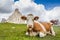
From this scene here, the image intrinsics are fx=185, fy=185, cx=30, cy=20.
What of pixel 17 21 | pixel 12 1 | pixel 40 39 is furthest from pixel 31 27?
Result: pixel 12 1

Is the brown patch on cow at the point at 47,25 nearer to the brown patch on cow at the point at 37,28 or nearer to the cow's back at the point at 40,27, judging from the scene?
the cow's back at the point at 40,27

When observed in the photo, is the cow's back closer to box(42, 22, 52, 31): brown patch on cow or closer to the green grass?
box(42, 22, 52, 31): brown patch on cow

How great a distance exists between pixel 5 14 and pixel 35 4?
504 mm

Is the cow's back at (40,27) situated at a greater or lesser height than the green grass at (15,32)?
greater

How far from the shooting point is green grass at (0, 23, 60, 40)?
91.2 inches

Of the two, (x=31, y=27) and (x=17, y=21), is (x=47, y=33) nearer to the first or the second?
(x=31, y=27)

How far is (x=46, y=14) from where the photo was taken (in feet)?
9.80

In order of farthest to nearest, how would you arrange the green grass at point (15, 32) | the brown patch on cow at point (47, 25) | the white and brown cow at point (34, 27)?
the brown patch on cow at point (47, 25) < the white and brown cow at point (34, 27) < the green grass at point (15, 32)

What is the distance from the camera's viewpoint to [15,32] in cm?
254

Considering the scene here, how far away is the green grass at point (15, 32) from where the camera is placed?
2.32 metres

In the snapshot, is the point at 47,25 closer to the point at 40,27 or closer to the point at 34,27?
the point at 40,27

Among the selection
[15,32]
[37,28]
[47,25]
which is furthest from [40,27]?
[15,32]

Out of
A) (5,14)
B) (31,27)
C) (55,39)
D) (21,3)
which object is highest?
(21,3)

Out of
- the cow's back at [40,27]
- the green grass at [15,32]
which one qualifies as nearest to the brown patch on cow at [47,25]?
the cow's back at [40,27]
